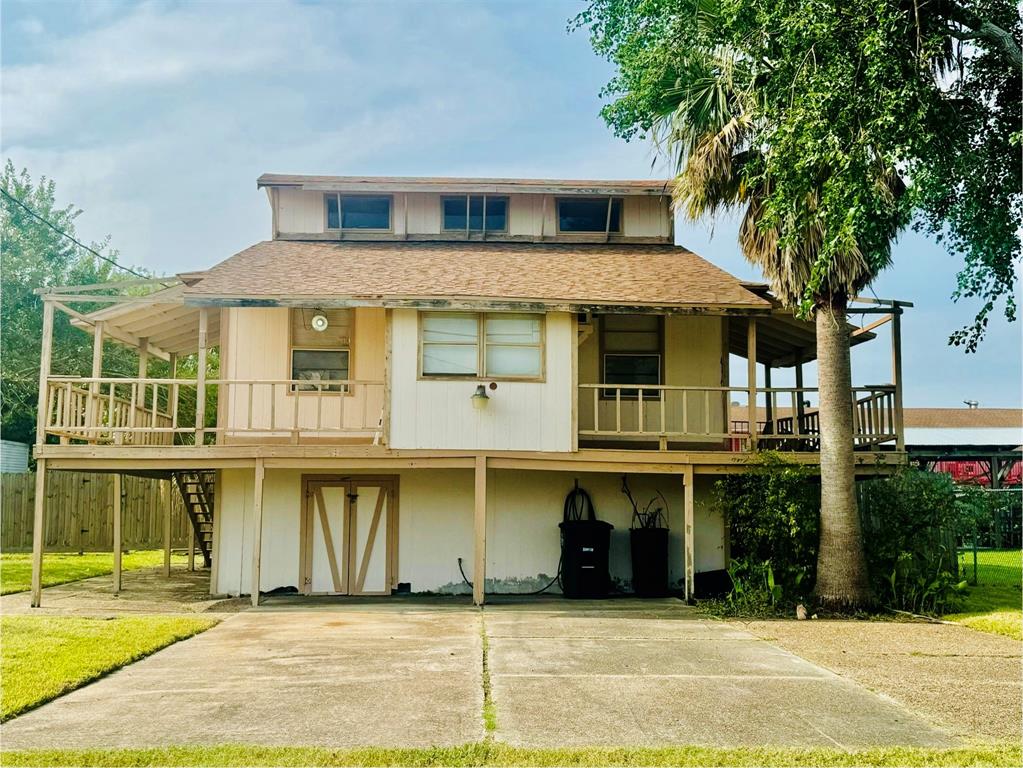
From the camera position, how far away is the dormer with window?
18094 mm

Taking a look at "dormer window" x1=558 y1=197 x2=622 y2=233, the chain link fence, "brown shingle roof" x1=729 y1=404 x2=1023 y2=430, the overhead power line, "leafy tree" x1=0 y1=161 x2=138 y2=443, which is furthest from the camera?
"brown shingle roof" x1=729 y1=404 x2=1023 y2=430

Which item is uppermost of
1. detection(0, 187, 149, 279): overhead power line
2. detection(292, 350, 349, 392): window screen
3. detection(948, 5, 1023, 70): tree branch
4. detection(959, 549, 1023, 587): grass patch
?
detection(0, 187, 149, 279): overhead power line

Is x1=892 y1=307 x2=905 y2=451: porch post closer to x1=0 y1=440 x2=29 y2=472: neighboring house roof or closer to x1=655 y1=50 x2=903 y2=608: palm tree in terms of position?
x1=655 y1=50 x2=903 y2=608: palm tree

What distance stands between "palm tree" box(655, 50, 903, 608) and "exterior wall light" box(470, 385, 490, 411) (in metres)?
4.02

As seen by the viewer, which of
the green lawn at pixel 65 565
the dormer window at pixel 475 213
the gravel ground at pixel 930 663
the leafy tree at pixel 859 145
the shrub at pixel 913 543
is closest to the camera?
the gravel ground at pixel 930 663

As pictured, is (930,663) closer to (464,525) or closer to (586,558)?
(586,558)

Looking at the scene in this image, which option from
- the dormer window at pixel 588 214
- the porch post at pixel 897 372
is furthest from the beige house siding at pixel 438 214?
the porch post at pixel 897 372

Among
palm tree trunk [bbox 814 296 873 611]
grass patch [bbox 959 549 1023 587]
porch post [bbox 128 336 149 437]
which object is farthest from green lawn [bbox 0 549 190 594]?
grass patch [bbox 959 549 1023 587]

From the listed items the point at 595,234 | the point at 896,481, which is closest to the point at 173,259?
the point at 595,234

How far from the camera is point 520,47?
583 inches

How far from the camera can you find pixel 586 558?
49.9 feet

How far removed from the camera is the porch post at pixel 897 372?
585 inches

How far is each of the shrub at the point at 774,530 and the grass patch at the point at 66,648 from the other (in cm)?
739

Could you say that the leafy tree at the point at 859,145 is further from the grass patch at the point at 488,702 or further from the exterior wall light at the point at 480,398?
the grass patch at the point at 488,702
